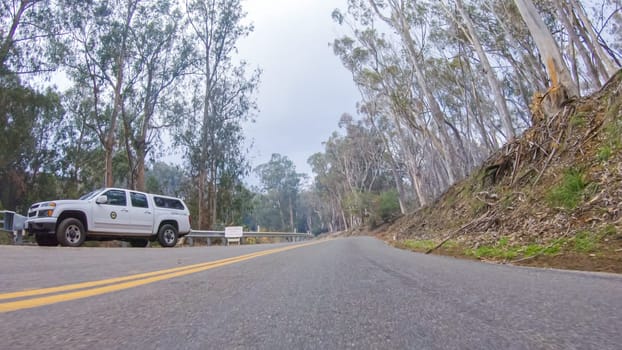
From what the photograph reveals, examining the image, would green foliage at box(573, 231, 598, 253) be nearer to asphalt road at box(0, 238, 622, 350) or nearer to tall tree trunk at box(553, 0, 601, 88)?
asphalt road at box(0, 238, 622, 350)

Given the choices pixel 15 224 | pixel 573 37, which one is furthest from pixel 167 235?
pixel 573 37

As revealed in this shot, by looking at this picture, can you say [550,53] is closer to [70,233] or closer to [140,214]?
[140,214]

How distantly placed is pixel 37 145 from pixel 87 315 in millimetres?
30265

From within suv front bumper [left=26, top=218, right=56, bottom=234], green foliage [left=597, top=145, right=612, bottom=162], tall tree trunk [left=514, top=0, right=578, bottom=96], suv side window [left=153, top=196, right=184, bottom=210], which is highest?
tall tree trunk [left=514, top=0, right=578, bottom=96]

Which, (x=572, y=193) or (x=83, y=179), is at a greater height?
(x=83, y=179)

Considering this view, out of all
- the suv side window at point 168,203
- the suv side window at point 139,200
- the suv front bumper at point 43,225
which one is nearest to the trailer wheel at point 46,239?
the suv front bumper at point 43,225

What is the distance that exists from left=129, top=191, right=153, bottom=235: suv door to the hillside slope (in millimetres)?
8820

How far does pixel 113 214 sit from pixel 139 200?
1167mm

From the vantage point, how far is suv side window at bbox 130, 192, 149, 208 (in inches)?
457

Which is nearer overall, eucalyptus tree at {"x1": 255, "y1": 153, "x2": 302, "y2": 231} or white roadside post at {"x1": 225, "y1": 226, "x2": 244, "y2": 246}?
white roadside post at {"x1": 225, "y1": 226, "x2": 244, "y2": 246}

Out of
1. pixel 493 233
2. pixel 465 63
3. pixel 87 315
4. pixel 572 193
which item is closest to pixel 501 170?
pixel 493 233

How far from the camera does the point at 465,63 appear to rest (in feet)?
83.5

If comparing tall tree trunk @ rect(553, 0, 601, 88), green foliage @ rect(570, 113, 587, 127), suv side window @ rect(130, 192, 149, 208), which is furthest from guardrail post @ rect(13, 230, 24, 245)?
tall tree trunk @ rect(553, 0, 601, 88)

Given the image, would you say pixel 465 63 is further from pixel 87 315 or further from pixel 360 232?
pixel 87 315
